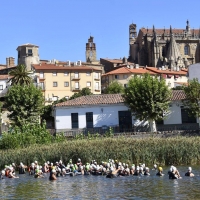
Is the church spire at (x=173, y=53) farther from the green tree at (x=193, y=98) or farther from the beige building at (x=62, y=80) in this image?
the green tree at (x=193, y=98)

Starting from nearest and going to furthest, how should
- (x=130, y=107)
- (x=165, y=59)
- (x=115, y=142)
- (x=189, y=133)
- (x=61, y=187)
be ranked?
(x=61, y=187) → (x=115, y=142) → (x=189, y=133) → (x=130, y=107) → (x=165, y=59)

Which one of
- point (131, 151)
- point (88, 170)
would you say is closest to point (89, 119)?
point (131, 151)

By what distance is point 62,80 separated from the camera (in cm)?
10119

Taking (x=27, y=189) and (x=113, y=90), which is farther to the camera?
(x=113, y=90)

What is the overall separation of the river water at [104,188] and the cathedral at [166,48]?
346 feet

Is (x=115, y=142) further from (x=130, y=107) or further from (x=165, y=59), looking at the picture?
(x=165, y=59)

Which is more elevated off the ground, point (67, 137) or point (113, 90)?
point (113, 90)

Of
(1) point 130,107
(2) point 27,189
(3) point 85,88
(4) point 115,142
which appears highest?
(3) point 85,88

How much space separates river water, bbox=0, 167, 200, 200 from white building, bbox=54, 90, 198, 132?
2027 centimetres

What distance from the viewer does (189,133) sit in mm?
52531

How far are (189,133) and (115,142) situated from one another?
12081mm

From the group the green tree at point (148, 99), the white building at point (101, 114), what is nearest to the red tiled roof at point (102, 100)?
the white building at point (101, 114)

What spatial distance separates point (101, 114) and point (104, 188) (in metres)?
28.6

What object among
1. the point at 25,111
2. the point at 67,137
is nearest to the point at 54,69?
the point at 25,111
